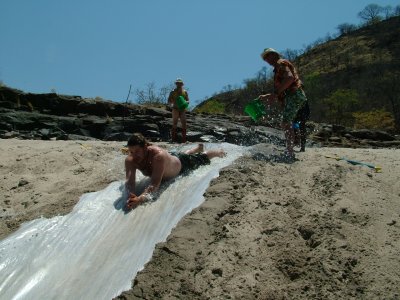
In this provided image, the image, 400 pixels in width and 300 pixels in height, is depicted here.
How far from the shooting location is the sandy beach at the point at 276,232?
2811 mm

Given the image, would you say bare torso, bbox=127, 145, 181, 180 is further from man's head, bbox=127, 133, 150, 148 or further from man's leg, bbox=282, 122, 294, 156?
man's leg, bbox=282, 122, 294, 156

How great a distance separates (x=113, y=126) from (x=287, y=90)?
24.0 ft

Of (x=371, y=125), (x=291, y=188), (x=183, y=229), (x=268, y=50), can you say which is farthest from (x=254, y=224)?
(x=371, y=125)

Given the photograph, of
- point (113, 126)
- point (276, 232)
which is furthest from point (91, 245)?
point (113, 126)

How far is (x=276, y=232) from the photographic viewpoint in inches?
133

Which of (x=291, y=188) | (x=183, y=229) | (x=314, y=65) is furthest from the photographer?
(x=314, y=65)

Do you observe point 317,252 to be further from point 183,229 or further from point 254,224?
point 183,229

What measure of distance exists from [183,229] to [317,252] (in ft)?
3.53

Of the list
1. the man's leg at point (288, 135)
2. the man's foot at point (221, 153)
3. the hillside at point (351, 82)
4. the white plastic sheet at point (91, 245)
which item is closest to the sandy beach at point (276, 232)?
the white plastic sheet at point (91, 245)

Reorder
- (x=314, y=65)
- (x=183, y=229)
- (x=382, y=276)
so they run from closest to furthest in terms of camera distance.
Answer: (x=382, y=276) → (x=183, y=229) → (x=314, y=65)

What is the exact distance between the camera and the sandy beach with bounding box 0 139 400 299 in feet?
9.22

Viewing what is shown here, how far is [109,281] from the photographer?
319 cm

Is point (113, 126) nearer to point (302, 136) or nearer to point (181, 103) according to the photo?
point (181, 103)

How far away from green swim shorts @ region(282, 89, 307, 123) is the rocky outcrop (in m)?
4.92
